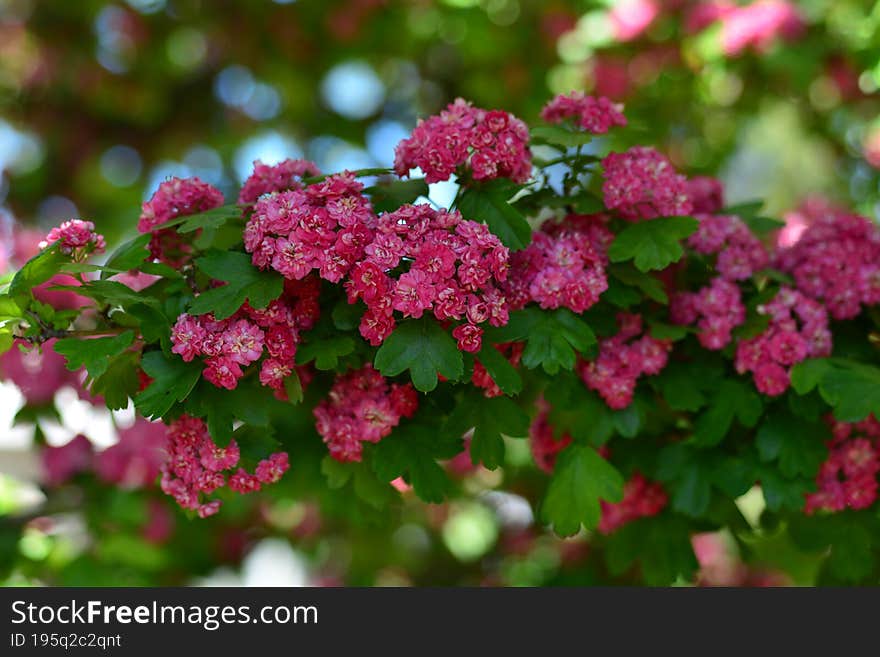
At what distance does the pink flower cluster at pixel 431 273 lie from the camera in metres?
1.05

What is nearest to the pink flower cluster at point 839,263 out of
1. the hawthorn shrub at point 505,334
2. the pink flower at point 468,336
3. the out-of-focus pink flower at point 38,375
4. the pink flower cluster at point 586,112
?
the hawthorn shrub at point 505,334

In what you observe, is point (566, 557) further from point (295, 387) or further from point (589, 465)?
point (295, 387)

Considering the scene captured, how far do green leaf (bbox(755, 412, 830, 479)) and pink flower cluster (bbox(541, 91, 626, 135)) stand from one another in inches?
19.2

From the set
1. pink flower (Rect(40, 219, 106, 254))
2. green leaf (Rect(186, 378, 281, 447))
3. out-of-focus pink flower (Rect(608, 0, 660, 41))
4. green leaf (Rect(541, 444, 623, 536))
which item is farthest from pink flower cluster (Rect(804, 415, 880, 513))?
out-of-focus pink flower (Rect(608, 0, 660, 41))

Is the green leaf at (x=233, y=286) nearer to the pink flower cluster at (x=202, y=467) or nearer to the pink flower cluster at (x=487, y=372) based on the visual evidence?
the pink flower cluster at (x=202, y=467)

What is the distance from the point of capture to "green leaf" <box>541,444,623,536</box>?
4.11ft

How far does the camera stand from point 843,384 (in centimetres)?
123

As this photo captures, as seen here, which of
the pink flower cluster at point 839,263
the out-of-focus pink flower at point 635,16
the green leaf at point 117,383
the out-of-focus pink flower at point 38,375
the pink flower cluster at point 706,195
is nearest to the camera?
the green leaf at point 117,383

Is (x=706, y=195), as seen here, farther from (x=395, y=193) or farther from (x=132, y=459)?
(x=132, y=459)

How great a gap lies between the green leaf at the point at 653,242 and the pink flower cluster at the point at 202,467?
0.53 metres

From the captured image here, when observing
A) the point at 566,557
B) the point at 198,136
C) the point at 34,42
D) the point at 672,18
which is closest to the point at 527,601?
the point at 566,557

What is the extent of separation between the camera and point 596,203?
1288 millimetres

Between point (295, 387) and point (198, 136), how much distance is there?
2.87 metres

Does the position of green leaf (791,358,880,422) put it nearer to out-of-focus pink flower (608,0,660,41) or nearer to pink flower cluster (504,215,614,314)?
pink flower cluster (504,215,614,314)
